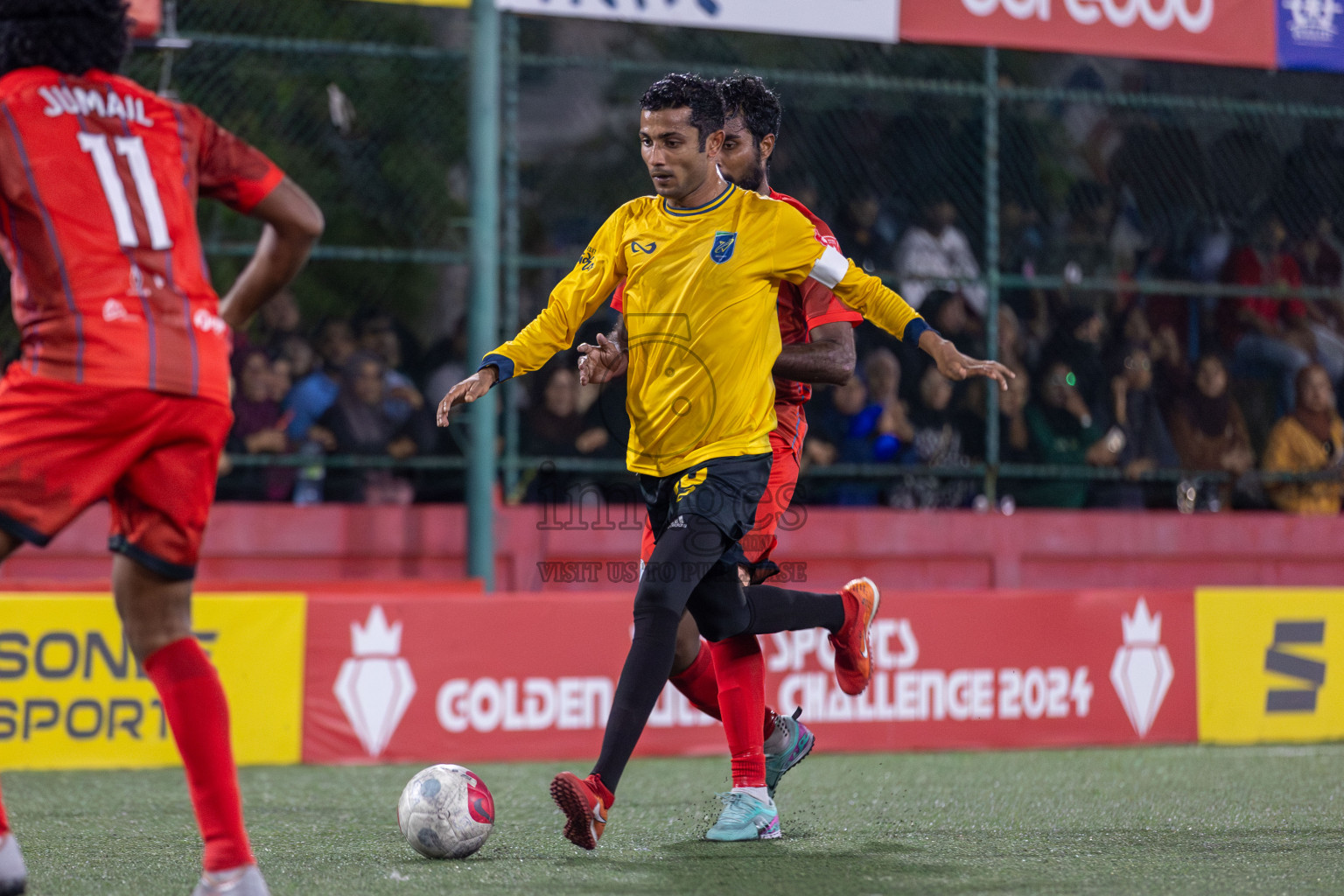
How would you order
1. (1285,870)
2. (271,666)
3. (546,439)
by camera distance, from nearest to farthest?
(1285,870)
(271,666)
(546,439)

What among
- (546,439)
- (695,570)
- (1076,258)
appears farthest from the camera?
(1076,258)

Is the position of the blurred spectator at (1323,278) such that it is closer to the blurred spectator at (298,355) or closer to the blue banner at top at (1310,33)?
the blue banner at top at (1310,33)

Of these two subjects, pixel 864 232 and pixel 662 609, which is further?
pixel 864 232

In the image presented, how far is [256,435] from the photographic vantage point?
9.21 m

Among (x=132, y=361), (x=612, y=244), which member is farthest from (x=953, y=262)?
(x=132, y=361)

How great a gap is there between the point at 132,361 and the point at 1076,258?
30.8 feet

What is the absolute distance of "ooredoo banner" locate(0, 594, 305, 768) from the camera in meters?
7.12

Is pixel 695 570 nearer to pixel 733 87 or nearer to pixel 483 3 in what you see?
pixel 733 87

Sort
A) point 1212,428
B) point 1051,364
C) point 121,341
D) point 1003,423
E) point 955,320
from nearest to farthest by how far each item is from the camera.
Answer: point 121,341, point 955,320, point 1003,423, point 1051,364, point 1212,428

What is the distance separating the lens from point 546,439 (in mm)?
9766

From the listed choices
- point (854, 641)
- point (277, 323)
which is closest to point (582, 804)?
point (854, 641)

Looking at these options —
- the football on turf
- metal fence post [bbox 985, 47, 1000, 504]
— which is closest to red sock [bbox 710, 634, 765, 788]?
the football on turf

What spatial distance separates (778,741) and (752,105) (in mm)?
2107

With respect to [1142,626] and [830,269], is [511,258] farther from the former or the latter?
[830,269]
